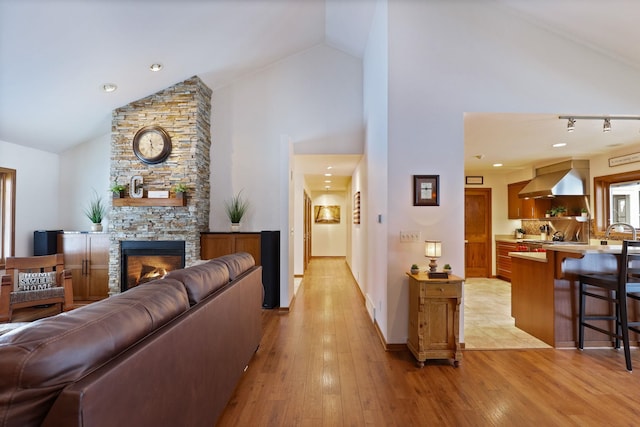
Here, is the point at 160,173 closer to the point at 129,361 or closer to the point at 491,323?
the point at 129,361

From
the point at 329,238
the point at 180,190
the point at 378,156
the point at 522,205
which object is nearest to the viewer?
the point at 378,156

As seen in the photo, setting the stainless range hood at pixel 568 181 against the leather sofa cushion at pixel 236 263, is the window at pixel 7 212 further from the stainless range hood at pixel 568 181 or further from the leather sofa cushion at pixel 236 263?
the stainless range hood at pixel 568 181

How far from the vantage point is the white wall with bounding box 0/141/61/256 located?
4512 millimetres

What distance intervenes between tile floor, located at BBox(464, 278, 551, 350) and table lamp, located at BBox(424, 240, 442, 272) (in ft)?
3.24

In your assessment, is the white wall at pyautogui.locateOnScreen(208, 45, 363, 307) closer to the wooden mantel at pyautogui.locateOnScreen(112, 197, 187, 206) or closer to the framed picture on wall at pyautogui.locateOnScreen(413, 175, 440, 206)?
the wooden mantel at pyautogui.locateOnScreen(112, 197, 187, 206)

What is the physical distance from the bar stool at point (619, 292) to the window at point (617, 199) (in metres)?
2.26

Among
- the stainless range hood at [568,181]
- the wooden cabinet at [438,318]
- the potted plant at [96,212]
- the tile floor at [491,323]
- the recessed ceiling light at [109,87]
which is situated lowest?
the tile floor at [491,323]

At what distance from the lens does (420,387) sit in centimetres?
246

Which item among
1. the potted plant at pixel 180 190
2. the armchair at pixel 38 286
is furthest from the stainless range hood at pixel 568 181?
the armchair at pixel 38 286

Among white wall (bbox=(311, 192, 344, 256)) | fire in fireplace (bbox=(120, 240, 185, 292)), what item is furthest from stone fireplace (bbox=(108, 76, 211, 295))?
white wall (bbox=(311, 192, 344, 256))

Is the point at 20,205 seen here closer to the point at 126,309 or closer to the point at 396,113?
the point at 126,309

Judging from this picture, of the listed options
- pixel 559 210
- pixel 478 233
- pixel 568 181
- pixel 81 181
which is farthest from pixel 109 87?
pixel 559 210

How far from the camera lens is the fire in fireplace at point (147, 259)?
4.68m

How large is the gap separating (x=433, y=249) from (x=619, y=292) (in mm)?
1741
